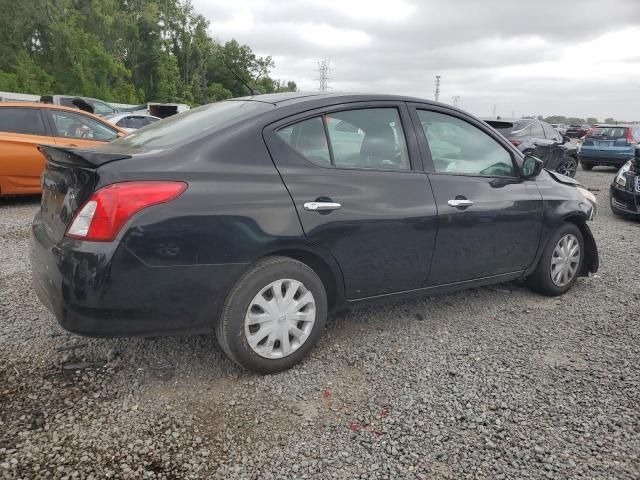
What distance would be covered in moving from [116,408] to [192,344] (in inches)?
28.4

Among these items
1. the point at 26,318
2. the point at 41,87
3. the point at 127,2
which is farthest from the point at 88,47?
the point at 26,318

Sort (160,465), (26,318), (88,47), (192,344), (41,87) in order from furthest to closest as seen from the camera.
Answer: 1. (88,47)
2. (41,87)
3. (26,318)
4. (192,344)
5. (160,465)

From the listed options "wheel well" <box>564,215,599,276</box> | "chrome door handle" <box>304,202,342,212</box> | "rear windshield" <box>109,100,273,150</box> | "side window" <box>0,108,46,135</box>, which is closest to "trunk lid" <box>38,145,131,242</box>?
"rear windshield" <box>109,100,273,150</box>

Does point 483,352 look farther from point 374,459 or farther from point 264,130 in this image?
point 264,130

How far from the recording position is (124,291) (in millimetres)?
2293

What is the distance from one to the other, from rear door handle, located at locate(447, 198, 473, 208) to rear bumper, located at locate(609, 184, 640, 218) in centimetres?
580

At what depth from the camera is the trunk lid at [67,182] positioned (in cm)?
233

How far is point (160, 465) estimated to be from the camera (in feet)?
6.75

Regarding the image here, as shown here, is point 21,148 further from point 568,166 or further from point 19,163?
point 568,166

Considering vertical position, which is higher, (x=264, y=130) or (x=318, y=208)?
(x=264, y=130)

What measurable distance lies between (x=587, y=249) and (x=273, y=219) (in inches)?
125

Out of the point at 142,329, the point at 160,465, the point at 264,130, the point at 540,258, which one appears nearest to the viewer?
the point at 160,465

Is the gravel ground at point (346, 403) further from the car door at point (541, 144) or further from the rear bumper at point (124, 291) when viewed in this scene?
the car door at point (541, 144)

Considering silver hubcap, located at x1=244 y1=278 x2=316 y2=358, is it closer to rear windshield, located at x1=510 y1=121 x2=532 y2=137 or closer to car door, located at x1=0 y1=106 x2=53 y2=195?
car door, located at x1=0 y1=106 x2=53 y2=195
